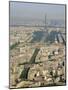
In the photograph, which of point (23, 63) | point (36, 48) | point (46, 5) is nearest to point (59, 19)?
point (46, 5)

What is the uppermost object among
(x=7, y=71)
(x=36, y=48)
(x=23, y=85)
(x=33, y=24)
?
(x=33, y=24)

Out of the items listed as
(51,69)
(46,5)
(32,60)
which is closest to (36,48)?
(32,60)

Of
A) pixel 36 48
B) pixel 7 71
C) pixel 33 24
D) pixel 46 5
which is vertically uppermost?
pixel 46 5

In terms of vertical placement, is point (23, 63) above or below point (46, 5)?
below

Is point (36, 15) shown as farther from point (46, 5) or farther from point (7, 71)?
point (7, 71)

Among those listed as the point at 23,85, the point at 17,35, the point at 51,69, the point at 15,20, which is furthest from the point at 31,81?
the point at 15,20

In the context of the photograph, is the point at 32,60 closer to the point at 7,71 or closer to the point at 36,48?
the point at 36,48

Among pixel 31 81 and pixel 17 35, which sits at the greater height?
pixel 17 35
